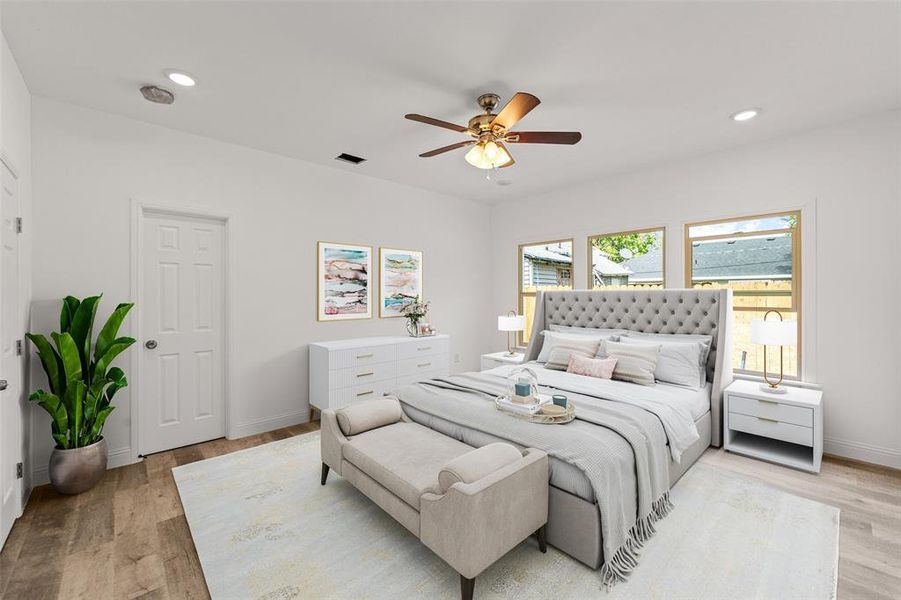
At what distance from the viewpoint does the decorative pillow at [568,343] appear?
156 inches

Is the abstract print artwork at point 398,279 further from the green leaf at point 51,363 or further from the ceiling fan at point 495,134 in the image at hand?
the green leaf at point 51,363

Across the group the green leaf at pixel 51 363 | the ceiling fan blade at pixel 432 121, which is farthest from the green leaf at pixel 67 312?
the ceiling fan blade at pixel 432 121

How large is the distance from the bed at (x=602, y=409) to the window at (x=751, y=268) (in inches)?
14.3

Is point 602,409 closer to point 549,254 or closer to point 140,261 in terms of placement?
point 549,254

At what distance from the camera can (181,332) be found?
3584 mm

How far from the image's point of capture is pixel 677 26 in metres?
2.11

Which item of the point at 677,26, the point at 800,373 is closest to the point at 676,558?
the point at 800,373

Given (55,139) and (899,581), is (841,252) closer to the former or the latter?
(899,581)

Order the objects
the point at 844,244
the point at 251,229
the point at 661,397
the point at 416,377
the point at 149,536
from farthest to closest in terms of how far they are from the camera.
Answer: the point at 416,377 → the point at 251,229 → the point at 844,244 → the point at 661,397 → the point at 149,536

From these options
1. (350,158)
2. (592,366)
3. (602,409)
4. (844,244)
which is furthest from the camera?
(350,158)

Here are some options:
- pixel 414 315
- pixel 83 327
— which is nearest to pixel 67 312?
pixel 83 327

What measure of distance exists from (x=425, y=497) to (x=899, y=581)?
2.29 meters

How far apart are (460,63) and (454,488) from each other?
2364mm

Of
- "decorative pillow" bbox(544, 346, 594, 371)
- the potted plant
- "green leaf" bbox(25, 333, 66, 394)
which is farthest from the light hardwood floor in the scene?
"decorative pillow" bbox(544, 346, 594, 371)
